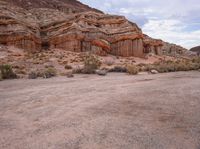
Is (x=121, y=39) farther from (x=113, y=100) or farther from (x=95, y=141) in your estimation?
(x=95, y=141)

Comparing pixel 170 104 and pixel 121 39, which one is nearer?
pixel 170 104

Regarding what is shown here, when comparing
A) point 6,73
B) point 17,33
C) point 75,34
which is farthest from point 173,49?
point 6,73

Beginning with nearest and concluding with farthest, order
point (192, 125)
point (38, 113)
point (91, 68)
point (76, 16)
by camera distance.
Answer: point (192, 125), point (38, 113), point (91, 68), point (76, 16)

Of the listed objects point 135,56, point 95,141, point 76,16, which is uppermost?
point 76,16

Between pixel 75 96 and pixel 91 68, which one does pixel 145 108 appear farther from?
pixel 91 68

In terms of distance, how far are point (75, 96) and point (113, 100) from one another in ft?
4.48

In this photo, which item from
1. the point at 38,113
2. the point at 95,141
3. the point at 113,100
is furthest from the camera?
the point at 113,100

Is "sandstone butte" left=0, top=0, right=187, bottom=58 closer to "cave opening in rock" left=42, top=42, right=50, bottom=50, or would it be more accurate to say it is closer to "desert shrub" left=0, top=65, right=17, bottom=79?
"cave opening in rock" left=42, top=42, right=50, bottom=50

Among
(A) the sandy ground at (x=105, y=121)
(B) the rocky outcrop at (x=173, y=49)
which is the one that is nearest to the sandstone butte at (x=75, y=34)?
(B) the rocky outcrop at (x=173, y=49)

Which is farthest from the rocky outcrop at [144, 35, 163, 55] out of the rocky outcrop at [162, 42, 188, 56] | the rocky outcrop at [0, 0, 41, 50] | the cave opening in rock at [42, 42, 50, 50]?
the rocky outcrop at [0, 0, 41, 50]

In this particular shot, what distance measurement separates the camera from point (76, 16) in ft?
120

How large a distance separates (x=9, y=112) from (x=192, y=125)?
3820 mm

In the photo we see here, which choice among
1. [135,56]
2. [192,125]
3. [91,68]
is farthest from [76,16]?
[192,125]

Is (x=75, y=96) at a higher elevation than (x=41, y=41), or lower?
lower
